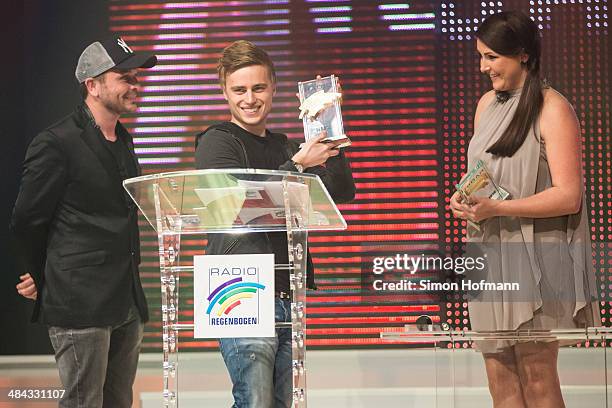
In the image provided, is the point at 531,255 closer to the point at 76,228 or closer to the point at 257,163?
the point at 257,163

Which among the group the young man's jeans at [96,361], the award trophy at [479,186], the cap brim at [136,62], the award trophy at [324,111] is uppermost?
the cap brim at [136,62]

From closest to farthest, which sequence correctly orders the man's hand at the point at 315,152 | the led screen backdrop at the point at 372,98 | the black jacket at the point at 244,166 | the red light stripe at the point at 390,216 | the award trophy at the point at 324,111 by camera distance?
the black jacket at the point at 244,166
the man's hand at the point at 315,152
the award trophy at the point at 324,111
the led screen backdrop at the point at 372,98
the red light stripe at the point at 390,216

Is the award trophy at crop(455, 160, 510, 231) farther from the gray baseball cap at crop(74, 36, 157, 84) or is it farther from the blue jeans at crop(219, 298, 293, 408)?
the gray baseball cap at crop(74, 36, 157, 84)

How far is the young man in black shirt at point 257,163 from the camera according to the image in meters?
2.95

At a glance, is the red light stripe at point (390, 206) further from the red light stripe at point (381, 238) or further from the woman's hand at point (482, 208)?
the woman's hand at point (482, 208)

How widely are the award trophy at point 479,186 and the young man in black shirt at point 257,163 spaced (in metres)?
0.51

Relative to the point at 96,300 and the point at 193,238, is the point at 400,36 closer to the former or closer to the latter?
the point at 193,238

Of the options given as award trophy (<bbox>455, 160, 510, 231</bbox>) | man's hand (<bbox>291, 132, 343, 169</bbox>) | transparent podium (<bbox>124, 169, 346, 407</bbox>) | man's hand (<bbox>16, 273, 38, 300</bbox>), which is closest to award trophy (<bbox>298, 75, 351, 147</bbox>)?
man's hand (<bbox>291, 132, 343, 169</bbox>)

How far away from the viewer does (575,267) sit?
13.3 feet

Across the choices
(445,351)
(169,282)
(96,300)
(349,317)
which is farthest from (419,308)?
(169,282)

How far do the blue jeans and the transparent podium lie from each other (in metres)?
0.07

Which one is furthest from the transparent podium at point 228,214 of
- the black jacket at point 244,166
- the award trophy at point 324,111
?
the award trophy at point 324,111

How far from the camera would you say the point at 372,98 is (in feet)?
16.5

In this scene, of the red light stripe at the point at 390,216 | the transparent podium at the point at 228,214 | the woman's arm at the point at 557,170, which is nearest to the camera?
the transparent podium at the point at 228,214
